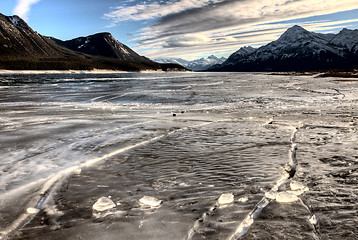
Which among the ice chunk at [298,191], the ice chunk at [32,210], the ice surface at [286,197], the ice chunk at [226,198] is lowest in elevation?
the ice chunk at [298,191]

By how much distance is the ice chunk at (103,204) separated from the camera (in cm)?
394

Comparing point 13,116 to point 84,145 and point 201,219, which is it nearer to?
point 84,145

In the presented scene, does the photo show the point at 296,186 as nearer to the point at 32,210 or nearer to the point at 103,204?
the point at 103,204

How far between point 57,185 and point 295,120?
963 centimetres

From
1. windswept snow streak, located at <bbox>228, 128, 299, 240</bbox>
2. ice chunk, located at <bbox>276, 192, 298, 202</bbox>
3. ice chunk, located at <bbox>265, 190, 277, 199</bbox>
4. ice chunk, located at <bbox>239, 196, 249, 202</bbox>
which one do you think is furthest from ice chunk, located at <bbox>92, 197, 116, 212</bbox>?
ice chunk, located at <bbox>276, 192, 298, 202</bbox>

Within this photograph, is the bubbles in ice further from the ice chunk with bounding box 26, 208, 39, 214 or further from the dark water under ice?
the ice chunk with bounding box 26, 208, 39, 214

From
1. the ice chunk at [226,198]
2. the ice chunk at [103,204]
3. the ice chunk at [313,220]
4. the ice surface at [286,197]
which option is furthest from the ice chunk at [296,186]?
the ice chunk at [103,204]

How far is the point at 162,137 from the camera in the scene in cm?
845

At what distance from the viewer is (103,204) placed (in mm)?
4004

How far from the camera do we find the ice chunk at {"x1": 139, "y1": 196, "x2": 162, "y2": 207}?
13.2ft

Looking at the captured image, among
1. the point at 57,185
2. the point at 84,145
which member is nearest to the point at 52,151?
the point at 84,145

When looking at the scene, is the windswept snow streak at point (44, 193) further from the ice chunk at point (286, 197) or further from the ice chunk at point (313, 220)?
the ice chunk at point (313, 220)

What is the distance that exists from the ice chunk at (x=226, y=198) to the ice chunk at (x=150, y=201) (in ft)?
3.23

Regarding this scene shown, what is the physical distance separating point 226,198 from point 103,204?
198 cm
